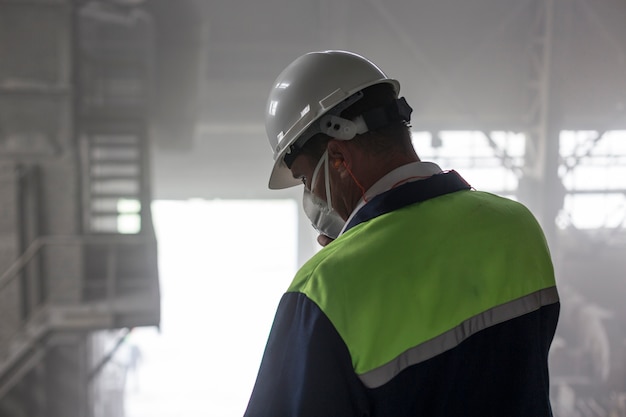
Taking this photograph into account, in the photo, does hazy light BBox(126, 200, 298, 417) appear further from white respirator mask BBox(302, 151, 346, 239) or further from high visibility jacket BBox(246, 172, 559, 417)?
high visibility jacket BBox(246, 172, 559, 417)

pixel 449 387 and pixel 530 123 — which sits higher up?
pixel 530 123

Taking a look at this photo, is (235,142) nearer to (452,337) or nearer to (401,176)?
(401,176)

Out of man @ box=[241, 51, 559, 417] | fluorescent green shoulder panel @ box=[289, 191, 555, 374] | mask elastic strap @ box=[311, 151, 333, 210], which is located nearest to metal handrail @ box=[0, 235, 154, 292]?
mask elastic strap @ box=[311, 151, 333, 210]

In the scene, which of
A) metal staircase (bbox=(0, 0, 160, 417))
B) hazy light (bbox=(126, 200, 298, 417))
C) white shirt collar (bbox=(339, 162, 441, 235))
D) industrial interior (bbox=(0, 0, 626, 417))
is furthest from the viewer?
hazy light (bbox=(126, 200, 298, 417))

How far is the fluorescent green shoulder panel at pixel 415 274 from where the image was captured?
640 mm

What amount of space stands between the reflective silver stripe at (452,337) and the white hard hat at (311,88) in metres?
0.40

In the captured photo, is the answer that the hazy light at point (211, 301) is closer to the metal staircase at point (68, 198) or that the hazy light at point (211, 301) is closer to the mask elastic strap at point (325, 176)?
the metal staircase at point (68, 198)

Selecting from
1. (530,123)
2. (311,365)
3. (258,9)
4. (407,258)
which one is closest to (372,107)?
(407,258)

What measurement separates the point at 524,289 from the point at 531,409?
0.16 meters

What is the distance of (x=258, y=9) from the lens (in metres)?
4.05

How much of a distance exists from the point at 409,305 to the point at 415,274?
4 centimetres

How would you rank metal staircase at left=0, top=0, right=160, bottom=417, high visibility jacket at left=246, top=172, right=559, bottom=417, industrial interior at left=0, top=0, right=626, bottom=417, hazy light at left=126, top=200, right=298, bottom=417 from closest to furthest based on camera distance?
→ high visibility jacket at left=246, top=172, right=559, bottom=417, metal staircase at left=0, top=0, right=160, bottom=417, industrial interior at left=0, top=0, right=626, bottom=417, hazy light at left=126, top=200, right=298, bottom=417

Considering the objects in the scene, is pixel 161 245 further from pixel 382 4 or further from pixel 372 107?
pixel 372 107

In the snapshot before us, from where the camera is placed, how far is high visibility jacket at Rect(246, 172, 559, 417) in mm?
638
